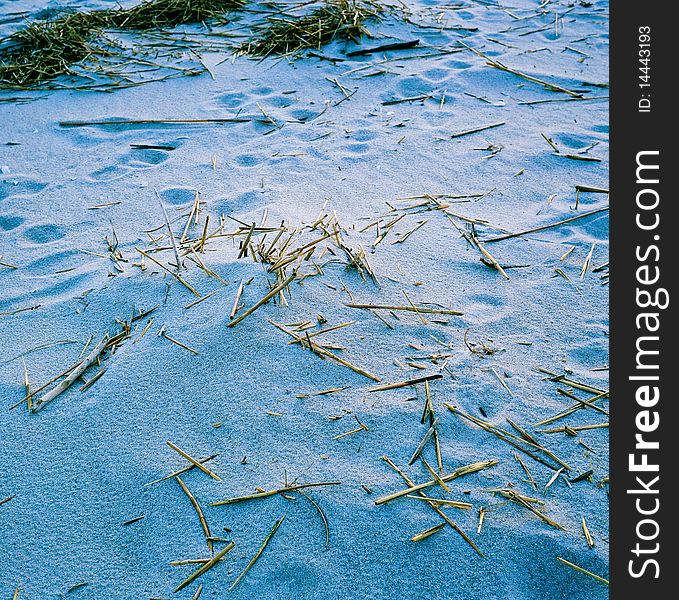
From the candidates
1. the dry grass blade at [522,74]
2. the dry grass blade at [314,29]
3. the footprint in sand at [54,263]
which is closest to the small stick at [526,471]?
the footprint in sand at [54,263]

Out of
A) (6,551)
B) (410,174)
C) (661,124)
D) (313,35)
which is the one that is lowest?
(6,551)

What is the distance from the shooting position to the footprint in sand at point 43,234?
2572 millimetres

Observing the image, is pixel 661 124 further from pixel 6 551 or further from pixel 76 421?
pixel 6 551

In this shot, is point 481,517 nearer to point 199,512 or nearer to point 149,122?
point 199,512

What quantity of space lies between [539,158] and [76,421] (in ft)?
7.93

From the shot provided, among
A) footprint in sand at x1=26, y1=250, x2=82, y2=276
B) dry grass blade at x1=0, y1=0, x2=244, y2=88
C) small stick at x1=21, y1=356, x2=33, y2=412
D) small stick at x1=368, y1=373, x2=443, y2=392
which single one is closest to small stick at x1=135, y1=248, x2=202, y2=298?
footprint in sand at x1=26, y1=250, x2=82, y2=276

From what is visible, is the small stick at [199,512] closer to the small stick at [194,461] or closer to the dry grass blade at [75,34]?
the small stick at [194,461]

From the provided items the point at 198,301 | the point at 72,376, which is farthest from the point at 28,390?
the point at 198,301

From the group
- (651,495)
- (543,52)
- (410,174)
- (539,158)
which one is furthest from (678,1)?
(651,495)

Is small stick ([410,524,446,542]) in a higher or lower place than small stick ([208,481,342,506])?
lower

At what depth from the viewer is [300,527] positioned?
1.42 m

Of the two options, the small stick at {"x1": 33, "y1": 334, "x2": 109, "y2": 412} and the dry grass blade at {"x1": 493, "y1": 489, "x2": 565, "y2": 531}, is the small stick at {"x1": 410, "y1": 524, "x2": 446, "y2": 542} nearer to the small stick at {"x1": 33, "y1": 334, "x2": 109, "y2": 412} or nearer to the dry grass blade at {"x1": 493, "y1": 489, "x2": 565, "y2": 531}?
the dry grass blade at {"x1": 493, "y1": 489, "x2": 565, "y2": 531}

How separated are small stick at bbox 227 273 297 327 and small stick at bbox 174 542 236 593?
73cm

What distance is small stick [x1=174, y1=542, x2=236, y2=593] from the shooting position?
134 centimetres
